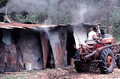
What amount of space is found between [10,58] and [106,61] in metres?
4.58

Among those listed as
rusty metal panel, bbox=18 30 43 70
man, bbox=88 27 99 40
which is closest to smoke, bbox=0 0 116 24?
rusty metal panel, bbox=18 30 43 70

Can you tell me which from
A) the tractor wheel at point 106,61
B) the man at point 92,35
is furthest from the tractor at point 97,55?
the man at point 92,35

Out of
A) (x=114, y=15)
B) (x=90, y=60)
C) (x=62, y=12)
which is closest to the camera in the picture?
(x=90, y=60)

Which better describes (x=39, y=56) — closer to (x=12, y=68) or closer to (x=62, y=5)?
(x=12, y=68)

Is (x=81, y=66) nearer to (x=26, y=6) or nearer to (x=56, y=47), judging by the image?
(x=56, y=47)

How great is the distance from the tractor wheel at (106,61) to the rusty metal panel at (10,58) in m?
4.18

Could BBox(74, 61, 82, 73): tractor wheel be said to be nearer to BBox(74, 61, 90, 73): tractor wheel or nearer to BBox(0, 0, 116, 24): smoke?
BBox(74, 61, 90, 73): tractor wheel

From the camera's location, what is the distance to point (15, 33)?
868 centimetres

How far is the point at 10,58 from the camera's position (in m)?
8.05

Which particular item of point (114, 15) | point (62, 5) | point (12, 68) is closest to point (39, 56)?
point (12, 68)

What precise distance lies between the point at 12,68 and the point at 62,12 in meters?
11.6

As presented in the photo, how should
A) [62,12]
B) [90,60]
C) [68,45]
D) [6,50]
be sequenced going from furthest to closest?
[62,12], [68,45], [6,50], [90,60]

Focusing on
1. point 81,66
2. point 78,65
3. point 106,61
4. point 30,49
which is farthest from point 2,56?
point 106,61

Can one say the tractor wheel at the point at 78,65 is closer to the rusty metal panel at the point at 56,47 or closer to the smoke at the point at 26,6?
the rusty metal panel at the point at 56,47
